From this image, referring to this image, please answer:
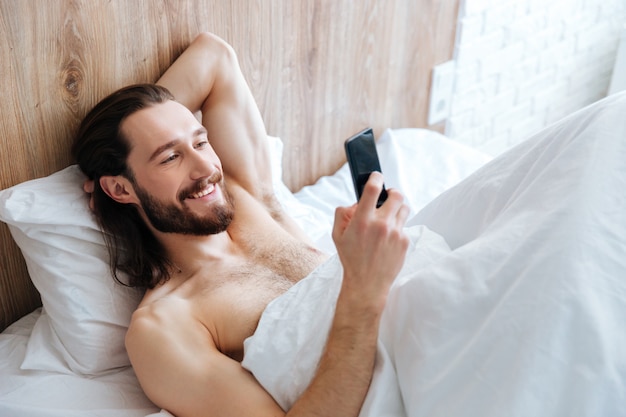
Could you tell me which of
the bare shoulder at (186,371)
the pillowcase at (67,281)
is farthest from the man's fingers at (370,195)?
the pillowcase at (67,281)

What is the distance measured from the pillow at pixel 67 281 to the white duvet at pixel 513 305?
32 centimetres

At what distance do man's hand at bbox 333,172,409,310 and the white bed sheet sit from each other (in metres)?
0.39

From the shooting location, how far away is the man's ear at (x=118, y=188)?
1327mm

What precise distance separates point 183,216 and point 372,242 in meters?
0.48

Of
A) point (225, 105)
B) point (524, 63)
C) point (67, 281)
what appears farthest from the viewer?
point (524, 63)

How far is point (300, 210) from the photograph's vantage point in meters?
1.72

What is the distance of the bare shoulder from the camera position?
Result: 1.08 m

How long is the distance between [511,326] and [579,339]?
8cm

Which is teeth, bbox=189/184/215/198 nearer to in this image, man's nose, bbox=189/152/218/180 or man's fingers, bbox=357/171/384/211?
man's nose, bbox=189/152/218/180

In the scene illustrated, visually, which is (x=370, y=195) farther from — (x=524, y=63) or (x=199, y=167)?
(x=524, y=63)

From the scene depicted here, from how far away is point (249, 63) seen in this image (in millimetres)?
1658

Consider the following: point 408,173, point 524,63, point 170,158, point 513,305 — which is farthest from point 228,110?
point 524,63

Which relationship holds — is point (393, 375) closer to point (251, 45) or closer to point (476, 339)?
point (476, 339)

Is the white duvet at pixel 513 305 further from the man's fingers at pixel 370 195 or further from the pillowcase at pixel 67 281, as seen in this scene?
the pillowcase at pixel 67 281
